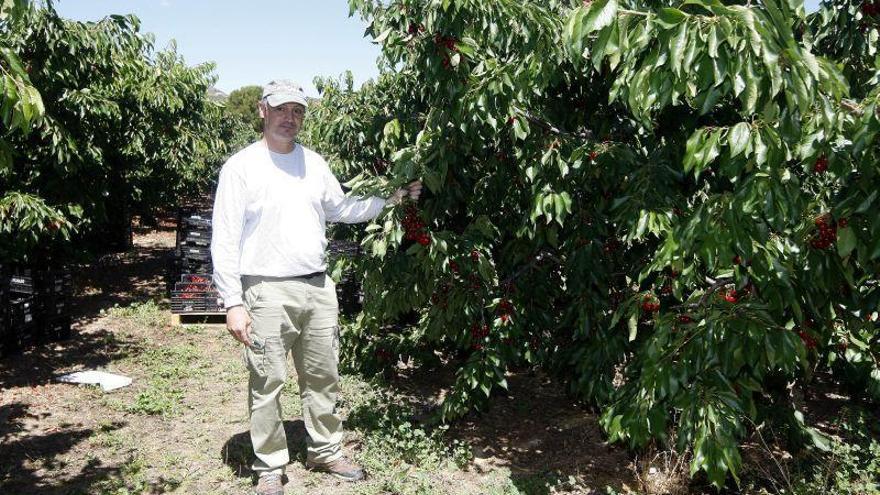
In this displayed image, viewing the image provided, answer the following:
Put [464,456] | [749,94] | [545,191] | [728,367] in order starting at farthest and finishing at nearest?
[464,456], [545,191], [728,367], [749,94]

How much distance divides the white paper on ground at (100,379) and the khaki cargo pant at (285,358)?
2.89 metres

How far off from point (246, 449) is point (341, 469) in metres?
0.87

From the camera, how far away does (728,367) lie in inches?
99.8

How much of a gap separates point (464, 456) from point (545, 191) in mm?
1883

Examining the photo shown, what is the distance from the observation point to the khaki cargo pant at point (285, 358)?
347cm

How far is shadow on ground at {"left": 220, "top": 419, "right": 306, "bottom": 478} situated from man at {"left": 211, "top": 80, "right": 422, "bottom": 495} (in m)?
0.45

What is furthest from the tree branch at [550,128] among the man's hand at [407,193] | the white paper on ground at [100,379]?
the white paper on ground at [100,379]

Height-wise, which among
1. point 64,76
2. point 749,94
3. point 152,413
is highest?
point 64,76

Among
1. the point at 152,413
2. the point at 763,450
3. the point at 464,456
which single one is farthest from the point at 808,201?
the point at 152,413

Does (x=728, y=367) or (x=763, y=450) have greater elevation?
(x=728, y=367)

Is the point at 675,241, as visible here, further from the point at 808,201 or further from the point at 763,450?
the point at 763,450

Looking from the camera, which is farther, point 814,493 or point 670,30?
point 814,493

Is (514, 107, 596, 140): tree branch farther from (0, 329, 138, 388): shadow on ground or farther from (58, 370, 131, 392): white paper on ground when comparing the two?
(0, 329, 138, 388): shadow on ground

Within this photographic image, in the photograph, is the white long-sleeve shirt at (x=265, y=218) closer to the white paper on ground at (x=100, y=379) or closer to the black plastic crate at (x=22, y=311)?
the white paper on ground at (x=100, y=379)
